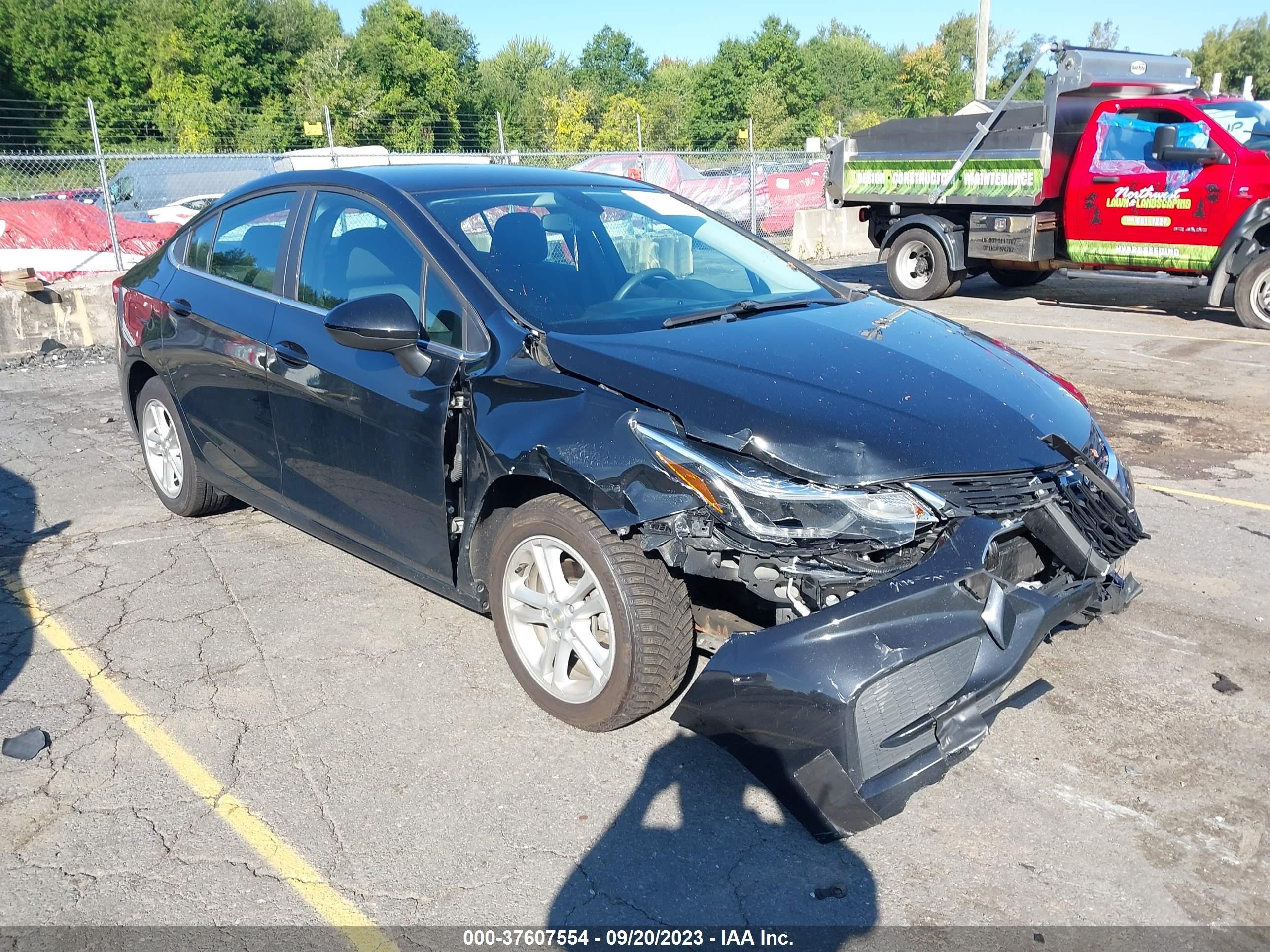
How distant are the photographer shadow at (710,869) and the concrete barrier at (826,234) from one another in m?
15.2

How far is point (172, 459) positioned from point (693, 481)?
365cm

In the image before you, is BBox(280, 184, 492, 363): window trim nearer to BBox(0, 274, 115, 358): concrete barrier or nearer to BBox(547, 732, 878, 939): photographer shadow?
BBox(547, 732, 878, 939): photographer shadow

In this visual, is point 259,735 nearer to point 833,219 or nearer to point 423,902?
point 423,902

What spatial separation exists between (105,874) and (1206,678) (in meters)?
3.58

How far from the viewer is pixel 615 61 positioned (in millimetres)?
88188

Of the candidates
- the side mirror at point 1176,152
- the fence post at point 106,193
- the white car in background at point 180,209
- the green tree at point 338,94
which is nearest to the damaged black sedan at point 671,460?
the side mirror at point 1176,152

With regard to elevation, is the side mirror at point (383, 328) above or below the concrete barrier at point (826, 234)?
above

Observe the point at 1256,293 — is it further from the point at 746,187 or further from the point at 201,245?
the point at 746,187

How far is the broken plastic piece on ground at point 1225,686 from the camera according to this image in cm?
356

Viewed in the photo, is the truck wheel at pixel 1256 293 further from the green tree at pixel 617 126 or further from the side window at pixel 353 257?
the green tree at pixel 617 126

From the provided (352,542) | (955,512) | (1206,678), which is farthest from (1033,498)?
(352,542)

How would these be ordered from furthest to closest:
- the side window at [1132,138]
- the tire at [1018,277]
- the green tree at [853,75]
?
1. the green tree at [853,75]
2. the tire at [1018,277]
3. the side window at [1132,138]

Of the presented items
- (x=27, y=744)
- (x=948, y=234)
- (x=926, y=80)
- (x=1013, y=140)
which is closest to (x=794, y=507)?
(x=27, y=744)

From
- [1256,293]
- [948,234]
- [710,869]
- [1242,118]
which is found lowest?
[710,869]
